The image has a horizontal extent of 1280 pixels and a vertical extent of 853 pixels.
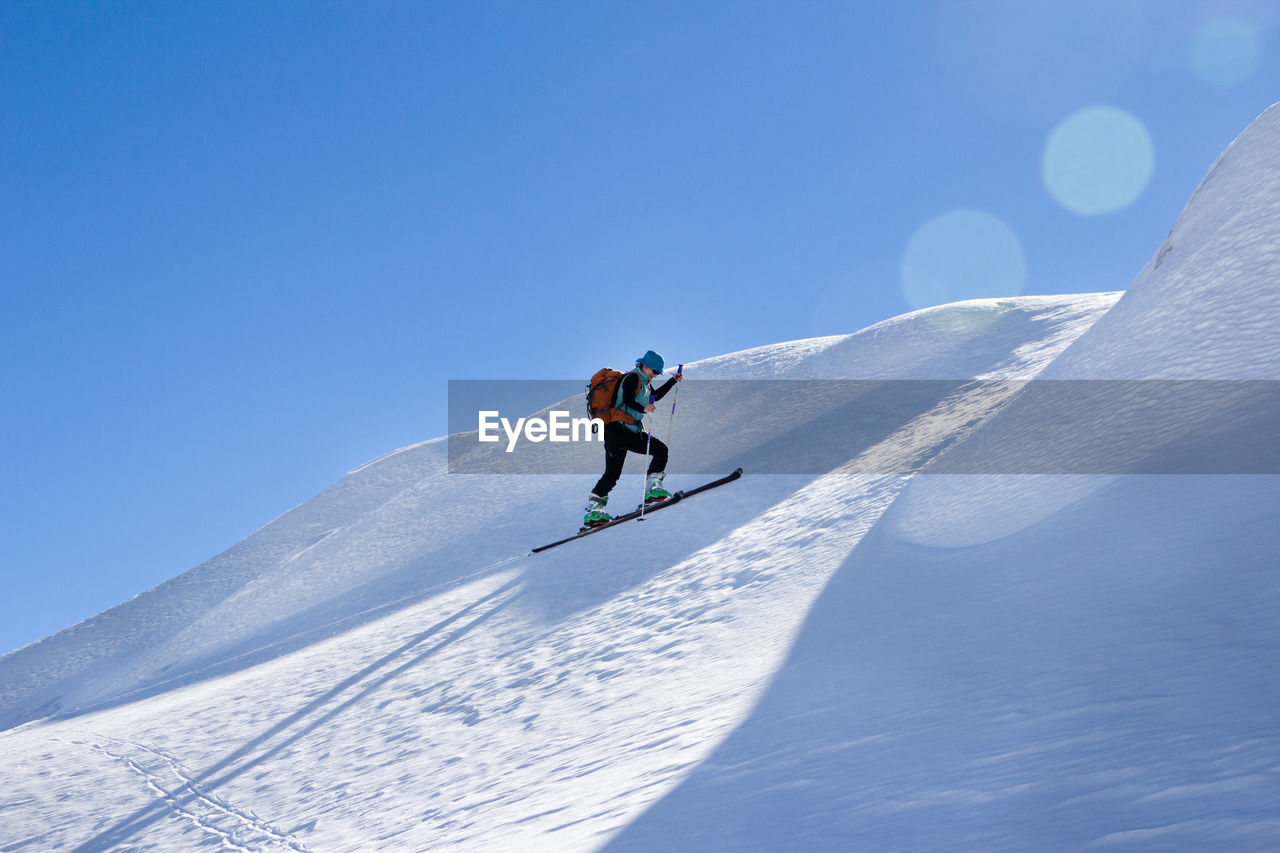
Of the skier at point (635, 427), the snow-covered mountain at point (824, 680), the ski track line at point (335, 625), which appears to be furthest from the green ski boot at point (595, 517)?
the ski track line at point (335, 625)

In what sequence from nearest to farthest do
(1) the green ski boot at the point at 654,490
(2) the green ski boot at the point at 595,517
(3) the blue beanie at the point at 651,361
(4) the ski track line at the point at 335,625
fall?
1. (3) the blue beanie at the point at 651,361
2. (1) the green ski boot at the point at 654,490
3. (2) the green ski boot at the point at 595,517
4. (4) the ski track line at the point at 335,625

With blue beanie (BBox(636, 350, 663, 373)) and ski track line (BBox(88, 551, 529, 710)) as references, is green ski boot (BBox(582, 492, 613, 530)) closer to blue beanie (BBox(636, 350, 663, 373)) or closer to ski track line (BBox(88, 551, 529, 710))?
ski track line (BBox(88, 551, 529, 710))

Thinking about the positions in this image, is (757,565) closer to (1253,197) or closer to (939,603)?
(939,603)

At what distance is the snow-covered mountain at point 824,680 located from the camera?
2.38 m

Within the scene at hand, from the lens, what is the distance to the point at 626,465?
17.4 meters

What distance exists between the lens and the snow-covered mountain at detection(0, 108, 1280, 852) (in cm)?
238

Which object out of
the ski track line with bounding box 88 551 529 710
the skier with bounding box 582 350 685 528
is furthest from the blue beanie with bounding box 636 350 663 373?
the ski track line with bounding box 88 551 529 710

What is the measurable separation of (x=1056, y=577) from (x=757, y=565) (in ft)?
11.8

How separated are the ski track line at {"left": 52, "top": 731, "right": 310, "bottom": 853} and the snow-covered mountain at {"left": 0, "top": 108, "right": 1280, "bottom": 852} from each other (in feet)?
0.12

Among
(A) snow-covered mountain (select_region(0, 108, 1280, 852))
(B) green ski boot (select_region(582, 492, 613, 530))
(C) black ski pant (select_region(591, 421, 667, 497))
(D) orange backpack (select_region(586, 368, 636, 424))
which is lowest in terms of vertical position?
(A) snow-covered mountain (select_region(0, 108, 1280, 852))

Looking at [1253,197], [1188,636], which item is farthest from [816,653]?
[1253,197]

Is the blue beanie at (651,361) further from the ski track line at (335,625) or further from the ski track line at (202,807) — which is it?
the ski track line at (202,807)

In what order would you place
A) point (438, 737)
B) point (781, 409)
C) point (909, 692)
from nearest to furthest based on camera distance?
1. point (909, 692)
2. point (438, 737)
3. point (781, 409)

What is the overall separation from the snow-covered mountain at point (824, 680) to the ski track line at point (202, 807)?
37 mm
